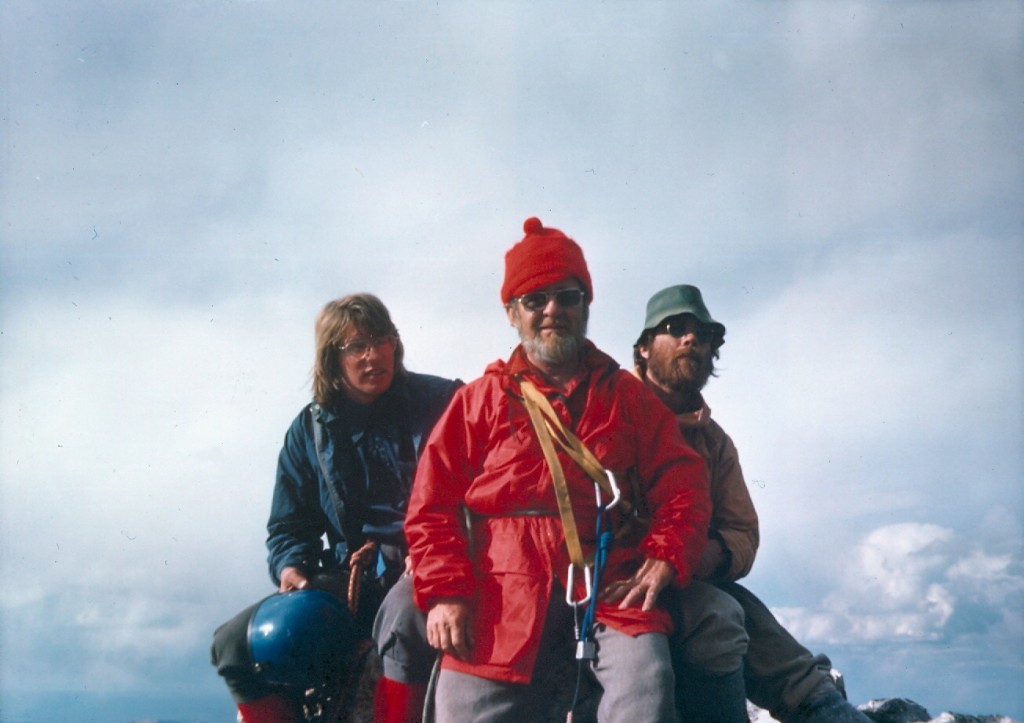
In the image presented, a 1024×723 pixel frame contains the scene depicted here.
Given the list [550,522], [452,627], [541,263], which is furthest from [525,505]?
[541,263]

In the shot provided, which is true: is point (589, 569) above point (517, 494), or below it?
below

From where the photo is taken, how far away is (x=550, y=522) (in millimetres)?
4871

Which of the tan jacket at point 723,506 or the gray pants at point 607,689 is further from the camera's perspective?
the tan jacket at point 723,506

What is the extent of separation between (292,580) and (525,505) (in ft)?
6.38

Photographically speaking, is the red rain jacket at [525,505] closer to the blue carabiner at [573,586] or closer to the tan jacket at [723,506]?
the blue carabiner at [573,586]

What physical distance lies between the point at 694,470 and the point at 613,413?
525 millimetres

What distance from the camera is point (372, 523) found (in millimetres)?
6262

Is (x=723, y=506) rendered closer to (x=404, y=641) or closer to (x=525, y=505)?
(x=525, y=505)

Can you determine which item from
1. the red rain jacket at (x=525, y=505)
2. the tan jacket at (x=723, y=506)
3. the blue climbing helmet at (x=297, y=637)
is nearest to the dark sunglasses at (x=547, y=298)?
the red rain jacket at (x=525, y=505)

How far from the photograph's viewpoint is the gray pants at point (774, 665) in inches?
235

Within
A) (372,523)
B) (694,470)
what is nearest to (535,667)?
(694,470)

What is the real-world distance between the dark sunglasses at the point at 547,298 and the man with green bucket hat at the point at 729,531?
1.38 metres

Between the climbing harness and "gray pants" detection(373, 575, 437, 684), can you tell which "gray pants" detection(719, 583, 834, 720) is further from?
"gray pants" detection(373, 575, 437, 684)

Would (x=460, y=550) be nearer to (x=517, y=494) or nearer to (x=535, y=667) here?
(x=517, y=494)
